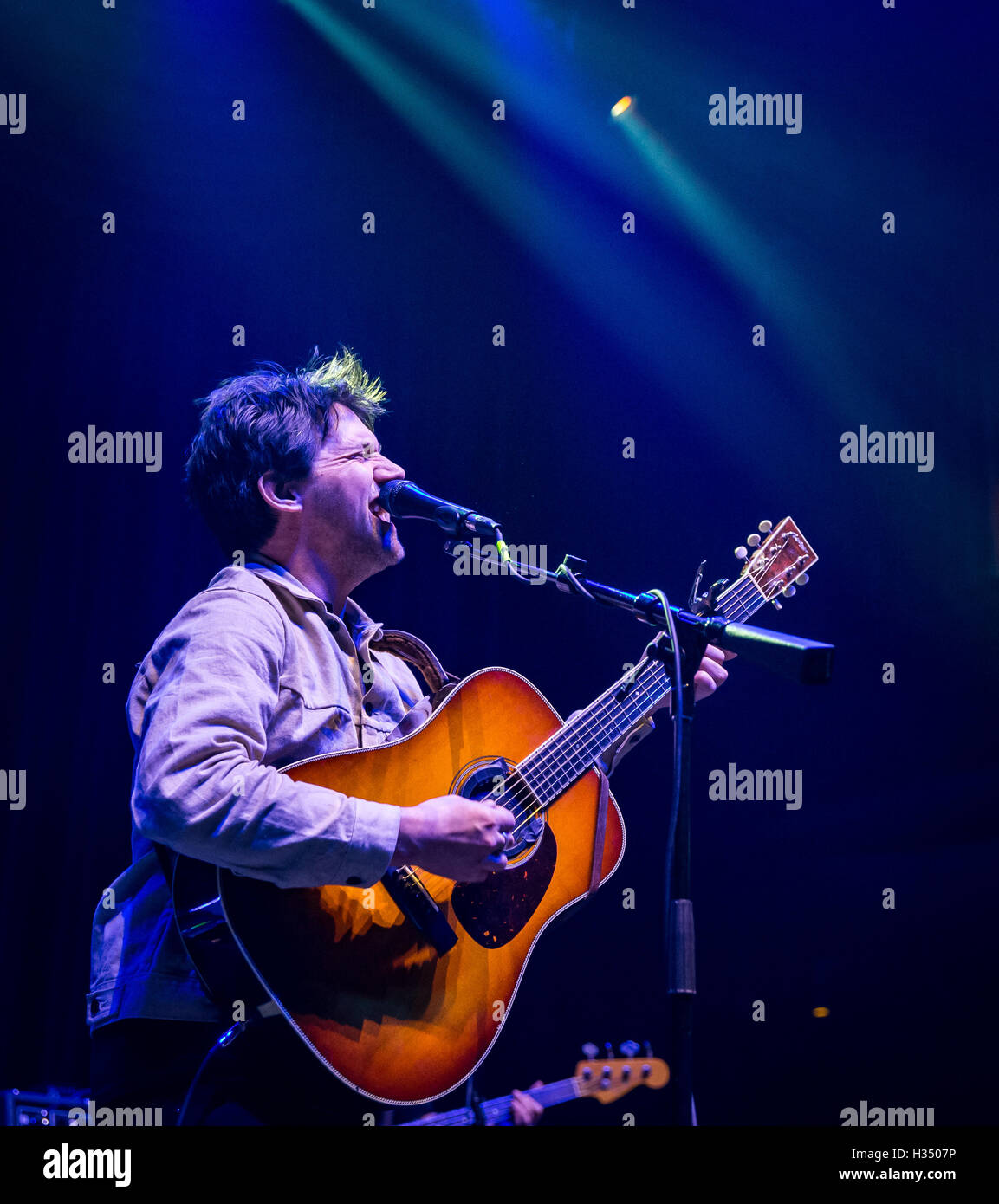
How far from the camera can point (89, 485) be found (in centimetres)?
362

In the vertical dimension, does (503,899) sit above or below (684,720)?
below

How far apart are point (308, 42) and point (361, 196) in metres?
0.61

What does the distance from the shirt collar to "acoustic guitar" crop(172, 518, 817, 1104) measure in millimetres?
425

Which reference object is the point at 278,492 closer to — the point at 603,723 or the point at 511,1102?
the point at 603,723

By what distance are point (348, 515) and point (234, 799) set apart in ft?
3.24

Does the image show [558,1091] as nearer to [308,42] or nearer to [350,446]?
[350,446]

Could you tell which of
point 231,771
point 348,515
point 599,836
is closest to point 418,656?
point 348,515

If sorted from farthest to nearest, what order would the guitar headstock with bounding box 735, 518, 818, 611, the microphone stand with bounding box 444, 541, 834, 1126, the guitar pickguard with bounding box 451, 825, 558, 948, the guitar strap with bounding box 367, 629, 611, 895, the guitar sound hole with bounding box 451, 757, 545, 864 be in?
the guitar strap with bounding box 367, 629, 611, 895 < the guitar headstock with bounding box 735, 518, 818, 611 < the guitar sound hole with bounding box 451, 757, 545, 864 < the guitar pickguard with bounding box 451, 825, 558, 948 < the microphone stand with bounding box 444, 541, 834, 1126

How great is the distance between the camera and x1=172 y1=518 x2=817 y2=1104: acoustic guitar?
1936 millimetres

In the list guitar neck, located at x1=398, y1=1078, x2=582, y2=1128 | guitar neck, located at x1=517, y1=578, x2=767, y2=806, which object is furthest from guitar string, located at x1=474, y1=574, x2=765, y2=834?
guitar neck, located at x1=398, y1=1078, x2=582, y2=1128

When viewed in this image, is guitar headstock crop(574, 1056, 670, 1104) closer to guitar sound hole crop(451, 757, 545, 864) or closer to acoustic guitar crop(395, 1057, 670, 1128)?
acoustic guitar crop(395, 1057, 670, 1128)

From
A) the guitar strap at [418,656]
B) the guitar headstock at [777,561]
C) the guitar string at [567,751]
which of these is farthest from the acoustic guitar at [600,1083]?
the guitar headstock at [777,561]

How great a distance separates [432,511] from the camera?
2.40m
